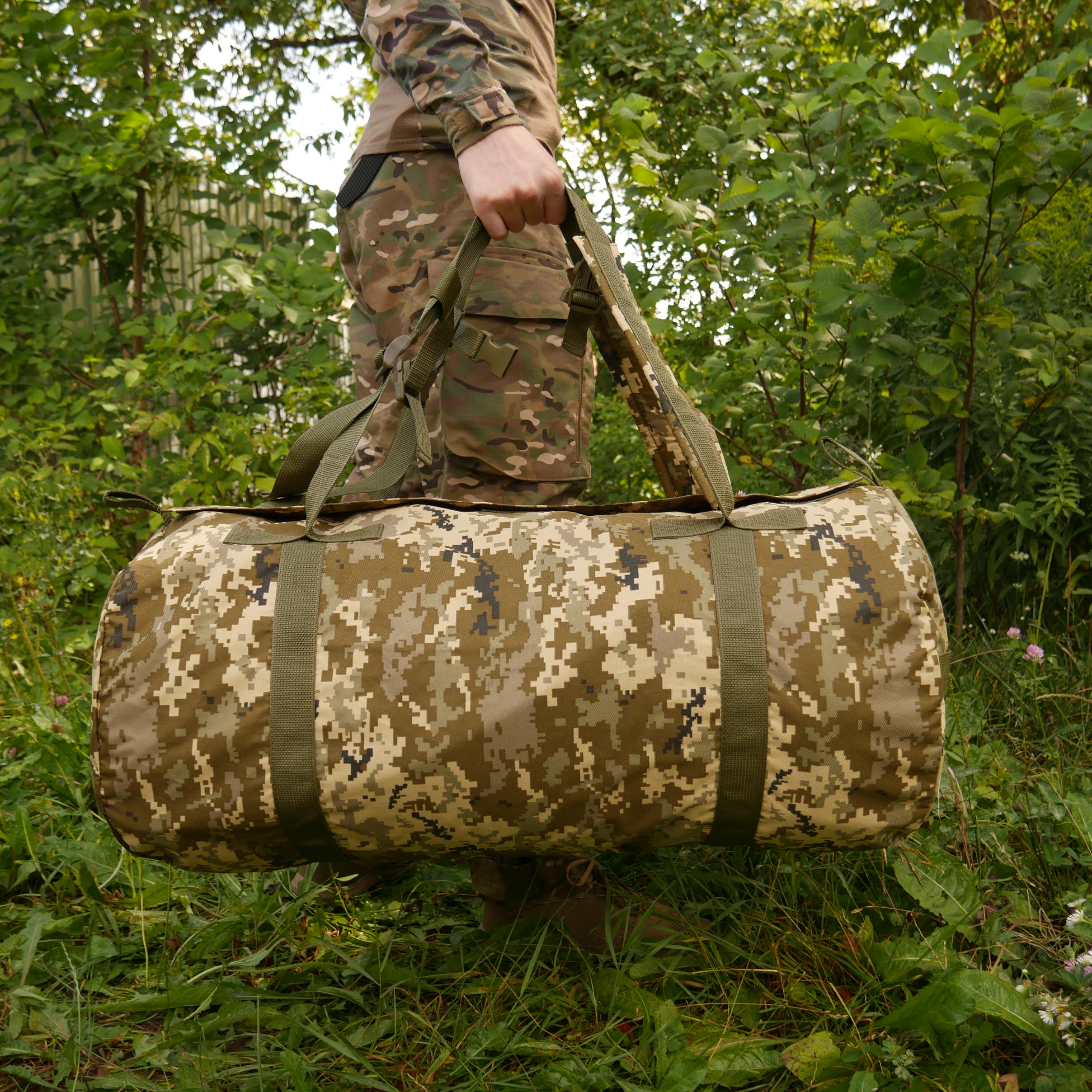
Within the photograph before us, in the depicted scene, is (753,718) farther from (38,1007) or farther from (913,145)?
(913,145)

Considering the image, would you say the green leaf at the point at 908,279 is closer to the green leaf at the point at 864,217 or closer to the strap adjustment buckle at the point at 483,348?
the green leaf at the point at 864,217

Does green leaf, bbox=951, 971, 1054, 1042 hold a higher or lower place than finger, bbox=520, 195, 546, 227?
lower

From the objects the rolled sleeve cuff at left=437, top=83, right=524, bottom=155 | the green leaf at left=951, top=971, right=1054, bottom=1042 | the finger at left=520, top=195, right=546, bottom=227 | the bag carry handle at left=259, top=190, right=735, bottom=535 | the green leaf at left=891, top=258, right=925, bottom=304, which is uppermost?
the rolled sleeve cuff at left=437, top=83, right=524, bottom=155

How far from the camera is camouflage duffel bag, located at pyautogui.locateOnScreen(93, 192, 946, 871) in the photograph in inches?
47.9

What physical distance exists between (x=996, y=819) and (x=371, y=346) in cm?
157

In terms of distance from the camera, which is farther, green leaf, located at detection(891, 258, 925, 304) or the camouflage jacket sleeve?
green leaf, located at detection(891, 258, 925, 304)

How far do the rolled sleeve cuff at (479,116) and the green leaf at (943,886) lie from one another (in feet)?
4.58

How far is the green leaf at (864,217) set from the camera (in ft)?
7.13

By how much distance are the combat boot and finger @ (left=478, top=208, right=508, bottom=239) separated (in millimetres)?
1054

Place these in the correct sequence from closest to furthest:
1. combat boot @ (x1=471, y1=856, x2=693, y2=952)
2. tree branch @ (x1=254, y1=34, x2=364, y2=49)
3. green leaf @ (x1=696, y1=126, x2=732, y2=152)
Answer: combat boot @ (x1=471, y1=856, x2=693, y2=952), green leaf @ (x1=696, y1=126, x2=732, y2=152), tree branch @ (x1=254, y1=34, x2=364, y2=49)

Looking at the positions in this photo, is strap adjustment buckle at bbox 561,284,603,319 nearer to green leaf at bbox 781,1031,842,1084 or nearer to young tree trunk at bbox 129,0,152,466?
green leaf at bbox 781,1031,842,1084

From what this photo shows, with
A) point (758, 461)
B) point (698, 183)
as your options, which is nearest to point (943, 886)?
point (758, 461)

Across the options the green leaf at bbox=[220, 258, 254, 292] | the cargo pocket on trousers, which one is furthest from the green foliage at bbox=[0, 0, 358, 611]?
the cargo pocket on trousers

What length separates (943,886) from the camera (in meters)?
1.52
